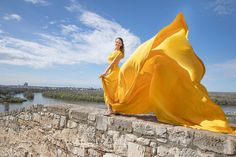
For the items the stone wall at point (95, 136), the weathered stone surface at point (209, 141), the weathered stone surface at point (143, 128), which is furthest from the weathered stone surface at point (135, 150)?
the weathered stone surface at point (209, 141)

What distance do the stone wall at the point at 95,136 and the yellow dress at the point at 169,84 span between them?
28cm

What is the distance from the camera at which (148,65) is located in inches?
167

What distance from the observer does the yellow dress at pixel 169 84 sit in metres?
3.78

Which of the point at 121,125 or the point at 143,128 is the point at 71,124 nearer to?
the point at 121,125

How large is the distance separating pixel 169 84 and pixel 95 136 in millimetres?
1517

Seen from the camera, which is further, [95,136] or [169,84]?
[95,136]

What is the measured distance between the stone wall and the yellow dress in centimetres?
28

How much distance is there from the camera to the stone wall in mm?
3170

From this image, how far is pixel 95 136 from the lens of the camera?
4.42 meters

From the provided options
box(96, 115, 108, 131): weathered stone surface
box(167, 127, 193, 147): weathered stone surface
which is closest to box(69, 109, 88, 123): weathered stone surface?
box(96, 115, 108, 131): weathered stone surface

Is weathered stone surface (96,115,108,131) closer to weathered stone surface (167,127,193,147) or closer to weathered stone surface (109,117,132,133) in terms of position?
weathered stone surface (109,117,132,133)

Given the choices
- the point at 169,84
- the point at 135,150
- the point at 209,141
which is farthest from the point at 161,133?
the point at 169,84

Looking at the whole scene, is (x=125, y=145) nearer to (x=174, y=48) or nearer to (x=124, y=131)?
(x=124, y=131)

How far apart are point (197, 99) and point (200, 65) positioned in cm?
53
